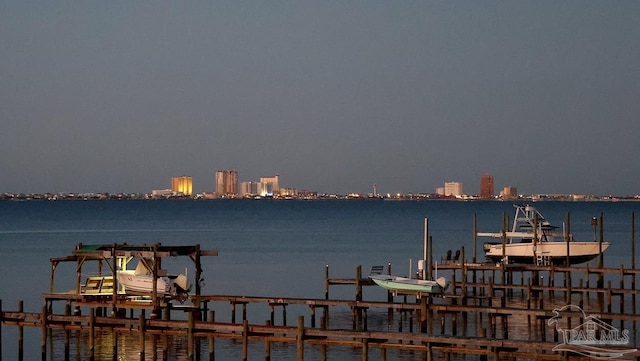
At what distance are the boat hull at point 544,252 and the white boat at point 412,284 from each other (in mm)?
16480

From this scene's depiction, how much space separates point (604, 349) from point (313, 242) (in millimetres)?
91339

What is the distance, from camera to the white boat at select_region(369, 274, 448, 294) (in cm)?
4603

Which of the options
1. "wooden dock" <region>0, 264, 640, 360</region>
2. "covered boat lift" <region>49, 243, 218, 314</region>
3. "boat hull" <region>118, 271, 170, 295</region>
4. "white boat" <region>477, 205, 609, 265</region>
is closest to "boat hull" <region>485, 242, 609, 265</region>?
"white boat" <region>477, 205, 609, 265</region>

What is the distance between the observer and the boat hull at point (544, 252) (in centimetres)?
6284

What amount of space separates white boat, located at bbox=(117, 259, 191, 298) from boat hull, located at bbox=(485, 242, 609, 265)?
82.1ft

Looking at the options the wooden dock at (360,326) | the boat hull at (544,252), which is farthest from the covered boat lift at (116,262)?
the boat hull at (544,252)

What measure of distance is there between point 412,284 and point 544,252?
18461 mm

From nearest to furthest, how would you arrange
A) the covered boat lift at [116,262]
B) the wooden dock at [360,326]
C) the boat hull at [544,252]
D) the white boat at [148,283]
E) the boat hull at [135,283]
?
1. the wooden dock at [360,326]
2. the covered boat lift at [116,262]
3. the white boat at [148,283]
4. the boat hull at [135,283]
5. the boat hull at [544,252]

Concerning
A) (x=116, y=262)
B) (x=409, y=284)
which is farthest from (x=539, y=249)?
(x=116, y=262)

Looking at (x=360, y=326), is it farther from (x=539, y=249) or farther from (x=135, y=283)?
(x=539, y=249)

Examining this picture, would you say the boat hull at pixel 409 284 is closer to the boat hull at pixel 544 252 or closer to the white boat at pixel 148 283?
the white boat at pixel 148 283

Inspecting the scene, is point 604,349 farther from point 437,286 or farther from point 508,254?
point 508,254

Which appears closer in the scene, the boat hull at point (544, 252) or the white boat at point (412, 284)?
the white boat at point (412, 284)

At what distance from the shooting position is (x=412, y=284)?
46562 millimetres
